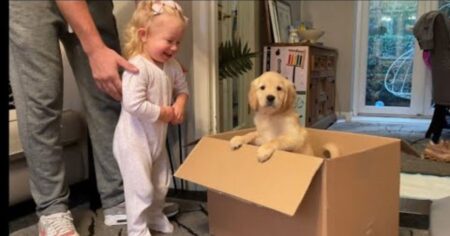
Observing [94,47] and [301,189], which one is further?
[94,47]

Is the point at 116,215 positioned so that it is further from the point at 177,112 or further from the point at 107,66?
the point at 107,66

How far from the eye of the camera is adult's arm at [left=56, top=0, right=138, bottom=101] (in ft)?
3.43

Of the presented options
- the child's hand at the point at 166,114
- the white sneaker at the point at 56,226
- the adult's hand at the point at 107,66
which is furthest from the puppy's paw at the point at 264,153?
the white sneaker at the point at 56,226

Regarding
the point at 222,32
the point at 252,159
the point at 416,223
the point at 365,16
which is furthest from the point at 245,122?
the point at 252,159

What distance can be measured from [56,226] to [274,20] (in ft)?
6.82

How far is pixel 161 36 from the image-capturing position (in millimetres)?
1153

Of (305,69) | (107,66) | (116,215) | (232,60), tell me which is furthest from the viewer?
(305,69)

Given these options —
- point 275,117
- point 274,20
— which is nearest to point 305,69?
point 274,20

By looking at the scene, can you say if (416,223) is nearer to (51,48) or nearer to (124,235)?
(124,235)

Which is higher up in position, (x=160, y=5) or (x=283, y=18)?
(x=283, y=18)

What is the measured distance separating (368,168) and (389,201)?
0.16 metres

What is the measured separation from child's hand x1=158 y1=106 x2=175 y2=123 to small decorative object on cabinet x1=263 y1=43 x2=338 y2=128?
50.8 inches

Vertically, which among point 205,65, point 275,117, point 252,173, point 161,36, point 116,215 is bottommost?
point 116,215

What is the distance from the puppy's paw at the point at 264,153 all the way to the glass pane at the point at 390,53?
809 mm
